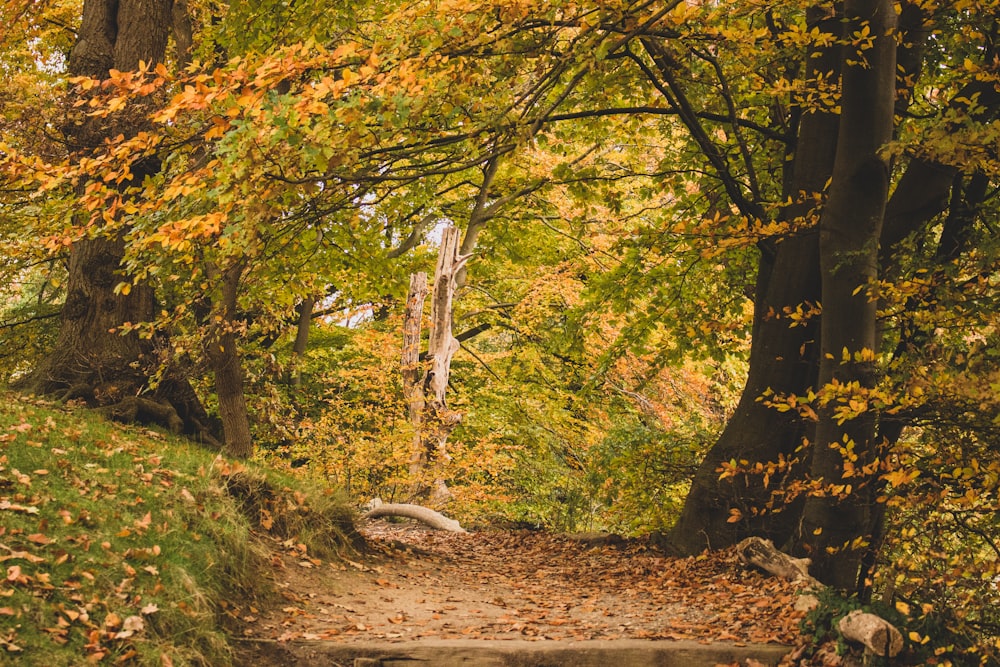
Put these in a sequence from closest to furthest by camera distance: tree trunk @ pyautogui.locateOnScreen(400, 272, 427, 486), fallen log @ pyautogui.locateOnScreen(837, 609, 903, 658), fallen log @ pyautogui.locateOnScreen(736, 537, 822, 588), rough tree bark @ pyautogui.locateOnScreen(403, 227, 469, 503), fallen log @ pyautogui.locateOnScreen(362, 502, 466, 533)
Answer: fallen log @ pyautogui.locateOnScreen(837, 609, 903, 658), fallen log @ pyautogui.locateOnScreen(736, 537, 822, 588), fallen log @ pyautogui.locateOnScreen(362, 502, 466, 533), tree trunk @ pyautogui.locateOnScreen(400, 272, 427, 486), rough tree bark @ pyautogui.locateOnScreen(403, 227, 469, 503)

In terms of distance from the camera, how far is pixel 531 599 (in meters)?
8.04

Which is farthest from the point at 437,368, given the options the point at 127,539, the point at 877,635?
→ the point at 877,635

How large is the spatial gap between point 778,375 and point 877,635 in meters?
3.67

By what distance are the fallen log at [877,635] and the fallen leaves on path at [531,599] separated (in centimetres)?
67

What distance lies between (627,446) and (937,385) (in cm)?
618

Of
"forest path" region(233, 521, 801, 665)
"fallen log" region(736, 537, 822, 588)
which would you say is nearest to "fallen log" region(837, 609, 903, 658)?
"forest path" region(233, 521, 801, 665)

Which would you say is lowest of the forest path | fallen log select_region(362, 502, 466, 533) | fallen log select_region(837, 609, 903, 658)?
fallen log select_region(362, 502, 466, 533)

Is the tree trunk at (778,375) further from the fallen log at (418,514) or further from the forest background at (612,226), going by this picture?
the fallen log at (418,514)

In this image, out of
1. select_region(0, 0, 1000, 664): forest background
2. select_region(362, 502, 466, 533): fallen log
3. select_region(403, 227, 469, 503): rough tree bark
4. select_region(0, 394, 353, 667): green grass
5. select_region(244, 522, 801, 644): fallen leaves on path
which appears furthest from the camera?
select_region(403, 227, 469, 503): rough tree bark

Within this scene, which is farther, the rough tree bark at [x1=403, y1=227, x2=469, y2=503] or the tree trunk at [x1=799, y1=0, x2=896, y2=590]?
the rough tree bark at [x1=403, y1=227, x2=469, y2=503]

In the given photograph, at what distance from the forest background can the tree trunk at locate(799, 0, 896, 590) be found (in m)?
0.02

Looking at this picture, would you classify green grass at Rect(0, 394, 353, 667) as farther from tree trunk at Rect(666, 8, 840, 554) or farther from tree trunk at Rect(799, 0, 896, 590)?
tree trunk at Rect(799, 0, 896, 590)

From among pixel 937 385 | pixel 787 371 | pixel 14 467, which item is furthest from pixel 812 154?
pixel 14 467

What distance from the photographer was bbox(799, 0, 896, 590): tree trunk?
20.3 ft
